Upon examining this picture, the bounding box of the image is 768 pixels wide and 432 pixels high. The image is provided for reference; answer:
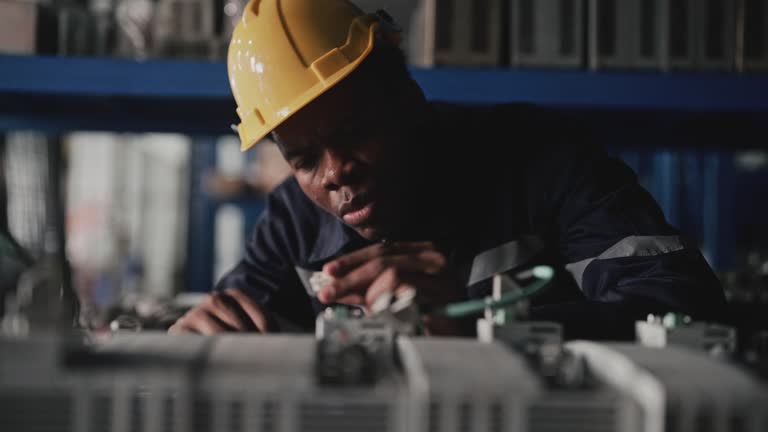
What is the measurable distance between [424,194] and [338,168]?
0.89 feet

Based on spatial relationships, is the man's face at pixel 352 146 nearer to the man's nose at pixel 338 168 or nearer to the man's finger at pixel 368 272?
the man's nose at pixel 338 168

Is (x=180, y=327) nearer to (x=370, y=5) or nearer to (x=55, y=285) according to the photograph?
(x=55, y=285)

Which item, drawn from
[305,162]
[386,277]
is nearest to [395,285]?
[386,277]

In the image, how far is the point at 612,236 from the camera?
117 centimetres

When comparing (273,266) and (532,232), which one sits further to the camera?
(273,266)

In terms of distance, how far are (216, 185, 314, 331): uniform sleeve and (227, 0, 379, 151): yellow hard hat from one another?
13.5 inches

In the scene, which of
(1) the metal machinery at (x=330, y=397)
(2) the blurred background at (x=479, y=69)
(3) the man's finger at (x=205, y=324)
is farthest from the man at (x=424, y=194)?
(1) the metal machinery at (x=330, y=397)

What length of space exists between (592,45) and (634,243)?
1.93 feet

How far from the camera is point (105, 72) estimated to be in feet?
4.75

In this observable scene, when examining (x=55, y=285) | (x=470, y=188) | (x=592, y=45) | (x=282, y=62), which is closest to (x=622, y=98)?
(x=592, y=45)

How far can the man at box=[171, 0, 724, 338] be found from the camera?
Answer: 102 centimetres

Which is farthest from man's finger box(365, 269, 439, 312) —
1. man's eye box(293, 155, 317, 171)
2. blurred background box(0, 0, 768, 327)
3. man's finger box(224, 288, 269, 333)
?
blurred background box(0, 0, 768, 327)

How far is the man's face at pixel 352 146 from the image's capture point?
116 centimetres

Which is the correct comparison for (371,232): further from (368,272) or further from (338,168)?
(368,272)
